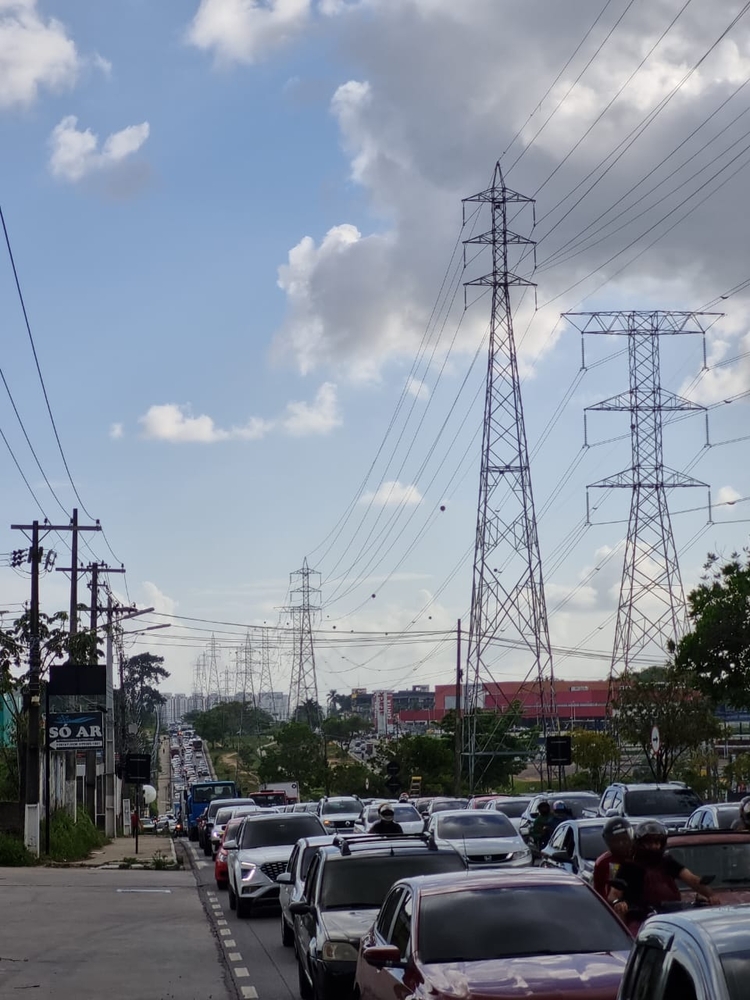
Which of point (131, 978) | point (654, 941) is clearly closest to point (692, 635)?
point (131, 978)

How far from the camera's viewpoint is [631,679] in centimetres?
5559

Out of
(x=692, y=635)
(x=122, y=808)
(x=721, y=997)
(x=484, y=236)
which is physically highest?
(x=484, y=236)

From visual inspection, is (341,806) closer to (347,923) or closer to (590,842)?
(590,842)

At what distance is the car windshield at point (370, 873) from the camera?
13.6 meters

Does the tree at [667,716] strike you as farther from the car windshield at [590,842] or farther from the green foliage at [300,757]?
the green foliage at [300,757]

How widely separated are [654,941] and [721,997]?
0.83 meters

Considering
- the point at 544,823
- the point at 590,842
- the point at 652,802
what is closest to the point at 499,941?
the point at 590,842

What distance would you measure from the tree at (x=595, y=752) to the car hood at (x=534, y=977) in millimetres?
52244

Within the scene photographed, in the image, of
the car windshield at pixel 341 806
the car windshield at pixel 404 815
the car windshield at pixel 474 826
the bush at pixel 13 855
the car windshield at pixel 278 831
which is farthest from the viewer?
the car windshield at pixel 341 806

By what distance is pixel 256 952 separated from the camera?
722 inches

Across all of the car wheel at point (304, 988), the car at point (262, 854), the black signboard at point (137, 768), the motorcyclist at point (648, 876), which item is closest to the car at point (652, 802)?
the car at point (262, 854)

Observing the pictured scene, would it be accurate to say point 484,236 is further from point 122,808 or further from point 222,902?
point 122,808

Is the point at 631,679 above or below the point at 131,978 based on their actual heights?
above

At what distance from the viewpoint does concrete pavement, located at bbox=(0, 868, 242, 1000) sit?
598 inches
